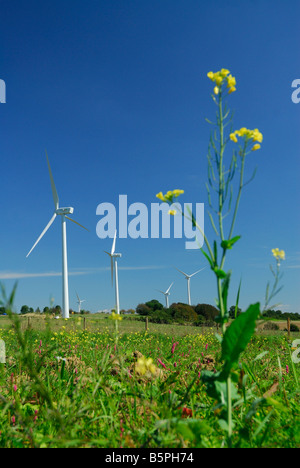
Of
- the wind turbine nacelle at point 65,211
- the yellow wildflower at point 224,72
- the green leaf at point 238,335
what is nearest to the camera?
the green leaf at point 238,335

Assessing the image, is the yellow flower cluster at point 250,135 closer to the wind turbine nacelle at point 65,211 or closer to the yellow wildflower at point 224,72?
the yellow wildflower at point 224,72

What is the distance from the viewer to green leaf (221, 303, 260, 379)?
2.15m

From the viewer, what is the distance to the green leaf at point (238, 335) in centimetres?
215

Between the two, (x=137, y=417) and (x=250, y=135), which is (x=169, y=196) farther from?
(x=137, y=417)

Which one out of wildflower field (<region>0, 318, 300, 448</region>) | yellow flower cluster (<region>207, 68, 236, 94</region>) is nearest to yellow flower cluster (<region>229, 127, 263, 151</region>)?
yellow flower cluster (<region>207, 68, 236, 94</region>)

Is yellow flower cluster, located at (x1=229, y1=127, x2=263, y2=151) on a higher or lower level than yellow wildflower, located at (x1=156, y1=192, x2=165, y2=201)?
higher

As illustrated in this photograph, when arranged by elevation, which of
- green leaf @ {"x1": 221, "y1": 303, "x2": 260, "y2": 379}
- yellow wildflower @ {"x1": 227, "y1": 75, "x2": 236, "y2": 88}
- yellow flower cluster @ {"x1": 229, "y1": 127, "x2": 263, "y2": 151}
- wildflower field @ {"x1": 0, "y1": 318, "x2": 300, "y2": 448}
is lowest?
wildflower field @ {"x1": 0, "y1": 318, "x2": 300, "y2": 448}

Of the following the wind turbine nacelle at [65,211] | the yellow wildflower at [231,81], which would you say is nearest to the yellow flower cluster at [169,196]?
the yellow wildflower at [231,81]

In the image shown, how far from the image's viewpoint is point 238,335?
2.17 metres

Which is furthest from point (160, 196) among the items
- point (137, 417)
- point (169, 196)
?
point (137, 417)

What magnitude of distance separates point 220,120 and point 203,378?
1.71 metres

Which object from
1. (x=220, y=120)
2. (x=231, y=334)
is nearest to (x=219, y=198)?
(x=220, y=120)

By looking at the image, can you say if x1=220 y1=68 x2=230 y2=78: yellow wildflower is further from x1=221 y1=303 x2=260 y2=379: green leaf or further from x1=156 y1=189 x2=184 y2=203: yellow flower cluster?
x1=221 y1=303 x2=260 y2=379: green leaf
